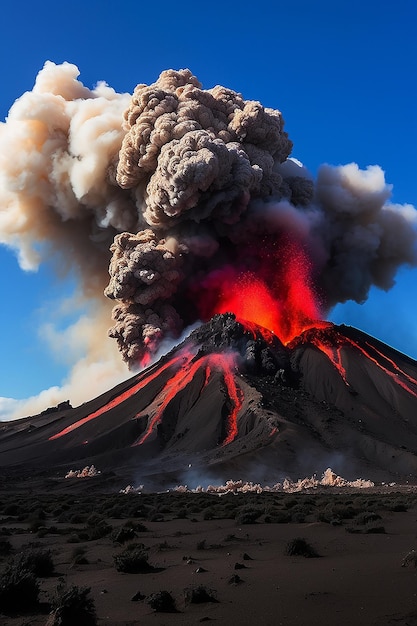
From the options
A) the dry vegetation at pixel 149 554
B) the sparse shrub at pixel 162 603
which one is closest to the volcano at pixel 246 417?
the dry vegetation at pixel 149 554

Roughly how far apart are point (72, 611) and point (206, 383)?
4462 centimetres

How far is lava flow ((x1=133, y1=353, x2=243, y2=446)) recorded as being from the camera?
45250mm

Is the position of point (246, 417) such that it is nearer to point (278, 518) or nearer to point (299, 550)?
point (278, 518)

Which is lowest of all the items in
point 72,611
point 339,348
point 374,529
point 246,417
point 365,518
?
point 365,518

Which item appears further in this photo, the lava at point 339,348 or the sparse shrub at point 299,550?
the lava at point 339,348

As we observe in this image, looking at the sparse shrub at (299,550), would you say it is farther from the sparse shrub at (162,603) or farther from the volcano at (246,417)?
the volcano at (246,417)

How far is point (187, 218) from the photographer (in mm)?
60281

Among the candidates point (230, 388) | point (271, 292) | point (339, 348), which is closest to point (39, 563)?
point (230, 388)

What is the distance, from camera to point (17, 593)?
7328 mm

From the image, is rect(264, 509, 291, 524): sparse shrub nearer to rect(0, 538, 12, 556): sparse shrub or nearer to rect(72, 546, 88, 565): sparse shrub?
rect(72, 546, 88, 565): sparse shrub

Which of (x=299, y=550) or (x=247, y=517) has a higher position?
(x=299, y=550)

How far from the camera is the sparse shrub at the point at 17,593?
7.23 meters

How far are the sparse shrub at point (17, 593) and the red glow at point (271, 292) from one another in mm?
56510

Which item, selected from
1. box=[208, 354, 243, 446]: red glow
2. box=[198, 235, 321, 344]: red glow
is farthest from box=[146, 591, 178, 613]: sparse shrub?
box=[198, 235, 321, 344]: red glow
